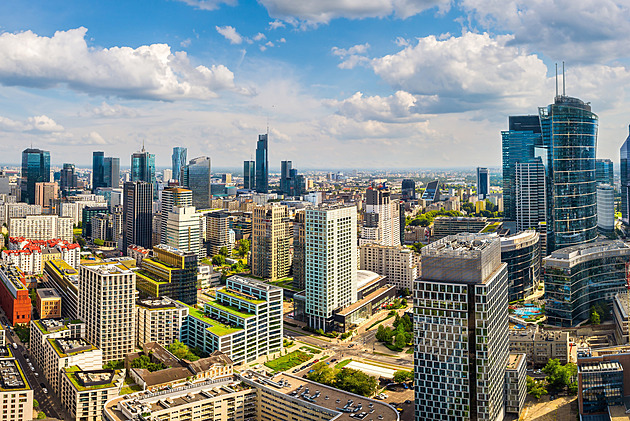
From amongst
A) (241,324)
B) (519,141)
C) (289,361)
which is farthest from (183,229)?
(519,141)

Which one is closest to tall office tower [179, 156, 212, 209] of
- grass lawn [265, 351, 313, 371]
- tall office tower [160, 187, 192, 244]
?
tall office tower [160, 187, 192, 244]

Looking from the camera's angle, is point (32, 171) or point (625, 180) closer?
point (625, 180)

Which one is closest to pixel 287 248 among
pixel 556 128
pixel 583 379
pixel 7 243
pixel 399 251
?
pixel 399 251

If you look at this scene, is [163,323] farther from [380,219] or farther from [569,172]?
[569,172]

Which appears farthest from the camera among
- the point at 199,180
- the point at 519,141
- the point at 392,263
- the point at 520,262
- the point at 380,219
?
the point at 199,180

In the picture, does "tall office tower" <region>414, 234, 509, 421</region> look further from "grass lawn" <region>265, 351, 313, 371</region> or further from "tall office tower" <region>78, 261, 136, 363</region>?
"tall office tower" <region>78, 261, 136, 363</region>

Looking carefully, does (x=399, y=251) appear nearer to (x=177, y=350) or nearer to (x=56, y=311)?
(x=177, y=350)

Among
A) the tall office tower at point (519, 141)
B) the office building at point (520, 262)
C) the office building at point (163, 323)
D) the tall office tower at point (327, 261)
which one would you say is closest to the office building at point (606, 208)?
the tall office tower at point (519, 141)
